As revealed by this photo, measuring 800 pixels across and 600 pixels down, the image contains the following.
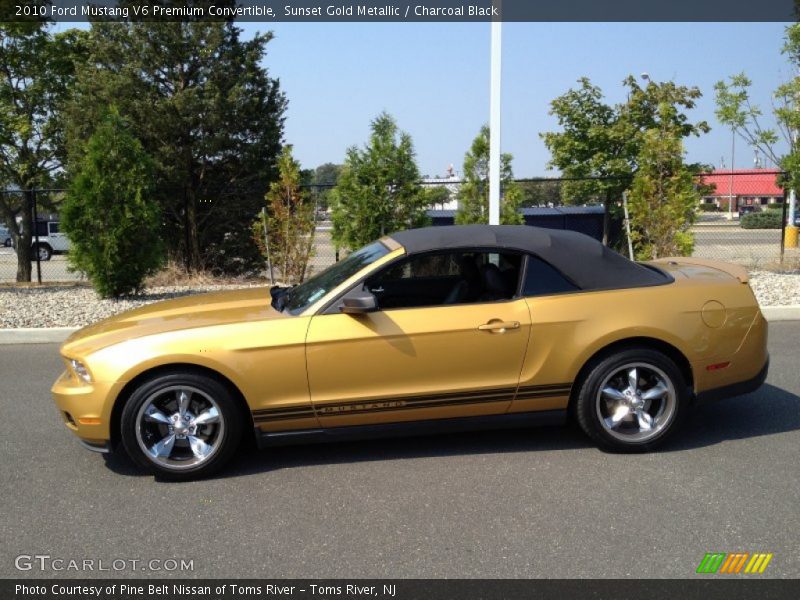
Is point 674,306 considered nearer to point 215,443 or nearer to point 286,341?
point 286,341

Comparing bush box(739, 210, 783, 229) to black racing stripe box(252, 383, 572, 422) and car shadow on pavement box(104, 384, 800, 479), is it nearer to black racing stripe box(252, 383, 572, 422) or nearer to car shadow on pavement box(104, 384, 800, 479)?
car shadow on pavement box(104, 384, 800, 479)

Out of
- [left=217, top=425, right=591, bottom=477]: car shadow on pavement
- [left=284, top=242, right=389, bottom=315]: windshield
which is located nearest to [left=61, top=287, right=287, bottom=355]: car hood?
[left=284, top=242, right=389, bottom=315]: windshield

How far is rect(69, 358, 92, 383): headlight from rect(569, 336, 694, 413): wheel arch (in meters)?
3.04

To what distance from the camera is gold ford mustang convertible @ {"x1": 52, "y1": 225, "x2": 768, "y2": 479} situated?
4445mm

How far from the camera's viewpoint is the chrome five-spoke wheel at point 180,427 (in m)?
4.43

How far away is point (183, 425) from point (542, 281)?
245 cm

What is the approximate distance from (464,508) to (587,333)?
4.64 ft

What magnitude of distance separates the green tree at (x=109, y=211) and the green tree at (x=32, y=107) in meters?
5.35

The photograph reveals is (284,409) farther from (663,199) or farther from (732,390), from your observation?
(663,199)

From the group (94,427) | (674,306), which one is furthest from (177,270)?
(674,306)

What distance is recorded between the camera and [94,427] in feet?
14.5

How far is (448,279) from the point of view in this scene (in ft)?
18.4

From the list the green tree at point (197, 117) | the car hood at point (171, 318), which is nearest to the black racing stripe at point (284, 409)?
the car hood at point (171, 318)

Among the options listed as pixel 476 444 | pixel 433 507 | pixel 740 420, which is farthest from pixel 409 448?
pixel 740 420
